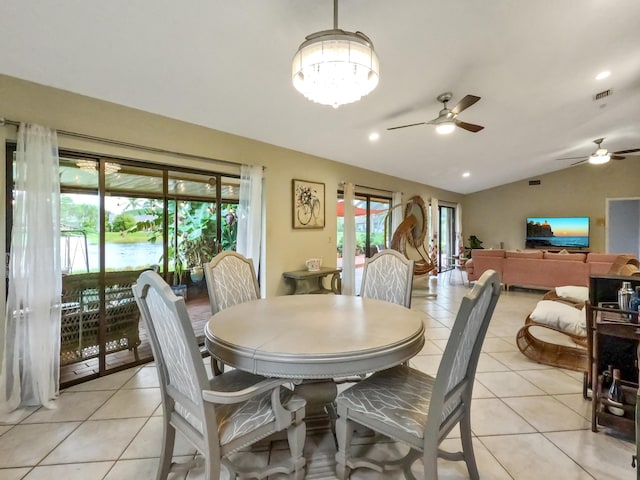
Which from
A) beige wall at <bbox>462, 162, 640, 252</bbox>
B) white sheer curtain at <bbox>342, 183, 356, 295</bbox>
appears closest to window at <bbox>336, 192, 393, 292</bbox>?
white sheer curtain at <bbox>342, 183, 356, 295</bbox>

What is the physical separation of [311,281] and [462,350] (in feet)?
10.7

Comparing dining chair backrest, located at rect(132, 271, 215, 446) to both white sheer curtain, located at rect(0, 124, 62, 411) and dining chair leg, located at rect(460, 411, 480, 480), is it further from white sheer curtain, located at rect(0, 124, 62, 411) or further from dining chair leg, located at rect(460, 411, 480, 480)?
white sheer curtain, located at rect(0, 124, 62, 411)

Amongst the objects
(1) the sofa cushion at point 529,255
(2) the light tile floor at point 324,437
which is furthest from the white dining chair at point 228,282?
(1) the sofa cushion at point 529,255

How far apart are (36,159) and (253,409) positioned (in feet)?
7.65

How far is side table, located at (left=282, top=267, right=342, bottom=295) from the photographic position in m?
4.12

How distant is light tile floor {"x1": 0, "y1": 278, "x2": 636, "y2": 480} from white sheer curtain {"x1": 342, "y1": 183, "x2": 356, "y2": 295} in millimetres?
2574

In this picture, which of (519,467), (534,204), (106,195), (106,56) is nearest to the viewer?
(519,467)

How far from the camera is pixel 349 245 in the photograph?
533cm

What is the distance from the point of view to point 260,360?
53.1 inches

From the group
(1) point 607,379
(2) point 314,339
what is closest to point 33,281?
(2) point 314,339

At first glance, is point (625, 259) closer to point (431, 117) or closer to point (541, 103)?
point (541, 103)

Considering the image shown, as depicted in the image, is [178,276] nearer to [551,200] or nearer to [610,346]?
[610,346]

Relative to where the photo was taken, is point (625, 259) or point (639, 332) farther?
point (625, 259)

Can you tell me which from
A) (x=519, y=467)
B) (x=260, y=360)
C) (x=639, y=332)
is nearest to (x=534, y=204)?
(x=639, y=332)
